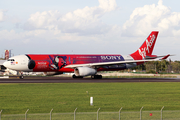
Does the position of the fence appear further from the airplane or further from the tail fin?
the tail fin

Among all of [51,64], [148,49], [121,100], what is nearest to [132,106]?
[121,100]

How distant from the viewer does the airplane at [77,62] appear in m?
61.7

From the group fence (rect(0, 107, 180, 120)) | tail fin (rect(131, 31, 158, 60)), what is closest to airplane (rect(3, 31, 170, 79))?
tail fin (rect(131, 31, 158, 60))

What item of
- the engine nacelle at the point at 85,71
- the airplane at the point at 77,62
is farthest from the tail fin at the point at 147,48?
the engine nacelle at the point at 85,71

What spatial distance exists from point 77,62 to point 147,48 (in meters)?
20.4

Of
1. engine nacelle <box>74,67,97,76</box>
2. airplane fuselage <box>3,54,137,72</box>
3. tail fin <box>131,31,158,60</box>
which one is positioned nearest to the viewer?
engine nacelle <box>74,67,97,76</box>

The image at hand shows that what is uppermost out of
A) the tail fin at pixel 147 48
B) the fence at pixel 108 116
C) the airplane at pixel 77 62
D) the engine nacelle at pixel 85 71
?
the tail fin at pixel 147 48

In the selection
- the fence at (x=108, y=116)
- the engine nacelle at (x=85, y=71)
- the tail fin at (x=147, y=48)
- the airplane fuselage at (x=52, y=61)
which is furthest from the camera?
the tail fin at (x=147, y=48)

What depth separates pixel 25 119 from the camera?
592 inches

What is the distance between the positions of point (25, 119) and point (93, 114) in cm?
384

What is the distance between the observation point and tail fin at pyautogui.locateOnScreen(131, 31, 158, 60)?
7388 cm

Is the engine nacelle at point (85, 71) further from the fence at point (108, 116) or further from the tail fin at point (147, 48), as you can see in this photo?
the fence at point (108, 116)

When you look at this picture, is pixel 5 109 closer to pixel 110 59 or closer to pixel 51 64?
pixel 51 64

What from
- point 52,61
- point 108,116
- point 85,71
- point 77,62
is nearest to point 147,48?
point 77,62
